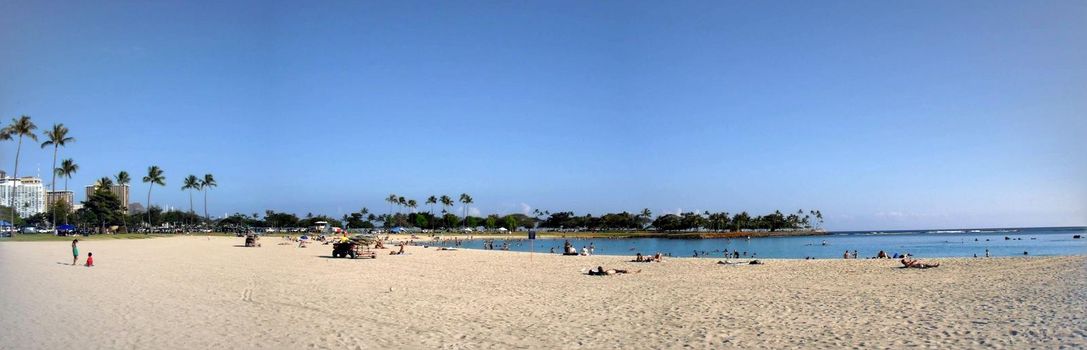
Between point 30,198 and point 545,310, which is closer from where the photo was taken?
point 545,310

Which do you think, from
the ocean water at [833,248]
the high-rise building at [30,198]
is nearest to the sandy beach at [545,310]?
the ocean water at [833,248]

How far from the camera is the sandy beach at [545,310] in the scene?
960 cm

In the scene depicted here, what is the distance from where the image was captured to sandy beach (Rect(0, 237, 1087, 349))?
378 inches

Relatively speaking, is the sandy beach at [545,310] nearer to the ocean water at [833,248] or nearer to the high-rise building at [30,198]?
the ocean water at [833,248]

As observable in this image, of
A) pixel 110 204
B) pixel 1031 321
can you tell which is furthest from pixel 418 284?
pixel 110 204

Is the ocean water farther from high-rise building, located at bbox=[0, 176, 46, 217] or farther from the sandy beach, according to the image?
high-rise building, located at bbox=[0, 176, 46, 217]

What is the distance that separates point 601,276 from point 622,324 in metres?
10.7

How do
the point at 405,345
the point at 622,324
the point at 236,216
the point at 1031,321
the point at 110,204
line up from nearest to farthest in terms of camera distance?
the point at 405,345
the point at 1031,321
the point at 622,324
the point at 110,204
the point at 236,216

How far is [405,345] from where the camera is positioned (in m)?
9.40

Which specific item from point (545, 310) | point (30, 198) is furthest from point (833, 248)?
point (30, 198)

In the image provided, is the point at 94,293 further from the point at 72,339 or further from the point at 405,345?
the point at 405,345

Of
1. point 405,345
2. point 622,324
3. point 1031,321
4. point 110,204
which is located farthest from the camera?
point 110,204

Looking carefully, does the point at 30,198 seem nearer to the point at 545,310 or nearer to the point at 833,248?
the point at 833,248

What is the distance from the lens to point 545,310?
13.2 metres
